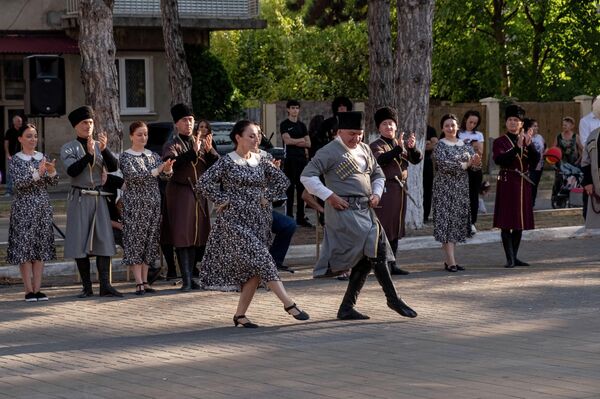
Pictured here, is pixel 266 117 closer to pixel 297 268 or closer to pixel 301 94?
pixel 301 94

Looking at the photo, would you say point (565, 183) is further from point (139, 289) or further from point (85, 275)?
point (85, 275)

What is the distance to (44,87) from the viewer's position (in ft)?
66.2

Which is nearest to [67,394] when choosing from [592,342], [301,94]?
[592,342]

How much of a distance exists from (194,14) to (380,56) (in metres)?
15.1

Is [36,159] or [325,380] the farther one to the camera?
[36,159]

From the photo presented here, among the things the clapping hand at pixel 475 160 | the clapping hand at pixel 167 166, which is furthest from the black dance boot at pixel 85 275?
the clapping hand at pixel 475 160

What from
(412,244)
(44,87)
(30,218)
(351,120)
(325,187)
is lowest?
(412,244)

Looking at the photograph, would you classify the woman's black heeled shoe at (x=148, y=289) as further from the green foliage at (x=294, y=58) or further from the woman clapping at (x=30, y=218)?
the green foliage at (x=294, y=58)

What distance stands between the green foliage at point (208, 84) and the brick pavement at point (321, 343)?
989 inches

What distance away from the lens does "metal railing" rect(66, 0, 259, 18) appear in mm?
38000

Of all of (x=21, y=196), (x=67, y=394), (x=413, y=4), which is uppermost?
(x=413, y=4)

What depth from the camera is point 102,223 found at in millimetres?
14062

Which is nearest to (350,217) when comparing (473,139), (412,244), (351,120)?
(351,120)

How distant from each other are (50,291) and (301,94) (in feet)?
128
